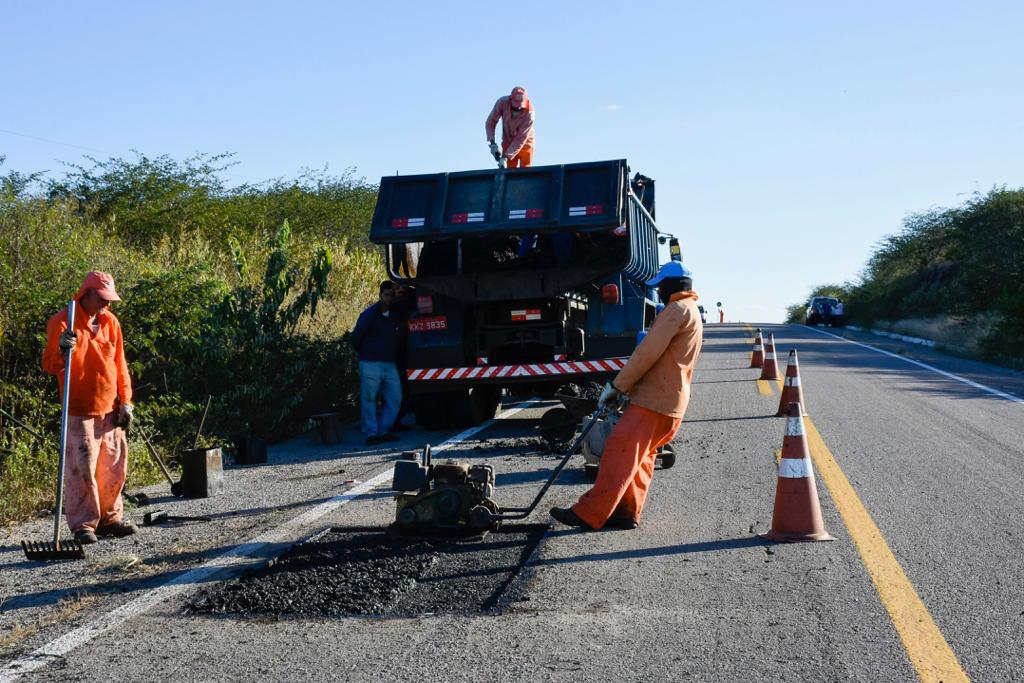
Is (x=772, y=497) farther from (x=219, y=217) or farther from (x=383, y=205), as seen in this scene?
(x=219, y=217)

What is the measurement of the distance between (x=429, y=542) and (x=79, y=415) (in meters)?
2.70

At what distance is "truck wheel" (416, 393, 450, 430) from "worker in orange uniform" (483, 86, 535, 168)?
318 centimetres

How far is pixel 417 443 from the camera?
39.6 feet

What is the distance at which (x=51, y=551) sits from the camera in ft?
22.0

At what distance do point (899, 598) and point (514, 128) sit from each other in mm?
9777

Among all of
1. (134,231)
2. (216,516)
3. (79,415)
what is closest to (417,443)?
(216,516)

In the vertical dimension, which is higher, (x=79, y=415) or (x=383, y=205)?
(x=383, y=205)

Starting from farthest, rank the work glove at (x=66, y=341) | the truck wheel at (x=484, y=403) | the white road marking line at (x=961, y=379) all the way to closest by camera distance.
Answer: the white road marking line at (x=961, y=379)
the truck wheel at (x=484, y=403)
the work glove at (x=66, y=341)

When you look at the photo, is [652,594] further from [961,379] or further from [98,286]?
[961,379]

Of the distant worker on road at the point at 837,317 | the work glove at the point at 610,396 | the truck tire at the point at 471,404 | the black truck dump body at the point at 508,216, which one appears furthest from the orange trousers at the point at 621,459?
the distant worker on road at the point at 837,317

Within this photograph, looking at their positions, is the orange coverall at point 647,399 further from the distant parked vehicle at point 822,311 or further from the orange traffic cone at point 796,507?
the distant parked vehicle at point 822,311

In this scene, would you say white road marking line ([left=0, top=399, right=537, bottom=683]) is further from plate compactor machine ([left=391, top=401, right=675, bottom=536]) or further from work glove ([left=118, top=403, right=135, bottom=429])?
work glove ([left=118, top=403, right=135, bottom=429])

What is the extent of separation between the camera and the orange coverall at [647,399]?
6.93 meters

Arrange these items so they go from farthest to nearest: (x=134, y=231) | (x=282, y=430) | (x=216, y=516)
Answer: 1. (x=134, y=231)
2. (x=282, y=430)
3. (x=216, y=516)
